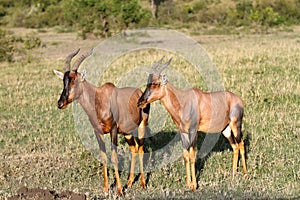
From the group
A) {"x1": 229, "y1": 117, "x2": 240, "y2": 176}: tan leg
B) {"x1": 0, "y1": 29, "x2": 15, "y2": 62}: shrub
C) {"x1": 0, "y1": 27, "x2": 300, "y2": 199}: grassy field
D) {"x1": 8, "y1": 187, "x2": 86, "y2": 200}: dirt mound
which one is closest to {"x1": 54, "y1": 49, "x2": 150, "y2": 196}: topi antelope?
{"x1": 0, "y1": 27, "x2": 300, "y2": 199}: grassy field

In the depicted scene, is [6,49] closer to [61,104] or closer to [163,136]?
[163,136]

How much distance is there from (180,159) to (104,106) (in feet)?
6.58

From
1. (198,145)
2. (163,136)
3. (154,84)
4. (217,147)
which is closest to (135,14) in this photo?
(163,136)

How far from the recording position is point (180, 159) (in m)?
8.70

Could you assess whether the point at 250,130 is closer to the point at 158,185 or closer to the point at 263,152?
the point at 263,152

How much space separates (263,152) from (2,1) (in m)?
51.1

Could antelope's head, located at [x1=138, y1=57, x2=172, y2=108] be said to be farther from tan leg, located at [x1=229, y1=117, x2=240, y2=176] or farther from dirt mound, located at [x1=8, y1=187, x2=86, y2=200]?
dirt mound, located at [x1=8, y1=187, x2=86, y2=200]

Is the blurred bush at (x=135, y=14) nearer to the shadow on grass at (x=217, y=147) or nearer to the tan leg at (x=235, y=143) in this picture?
the shadow on grass at (x=217, y=147)

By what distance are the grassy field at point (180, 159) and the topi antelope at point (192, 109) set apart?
46 centimetres

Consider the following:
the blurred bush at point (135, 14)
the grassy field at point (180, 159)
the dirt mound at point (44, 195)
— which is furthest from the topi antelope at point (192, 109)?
the blurred bush at point (135, 14)

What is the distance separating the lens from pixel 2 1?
184ft

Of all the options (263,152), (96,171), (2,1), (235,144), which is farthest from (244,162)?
(2,1)

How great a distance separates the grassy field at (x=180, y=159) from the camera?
7.30 meters

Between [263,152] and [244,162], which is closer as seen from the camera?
[244,162]
